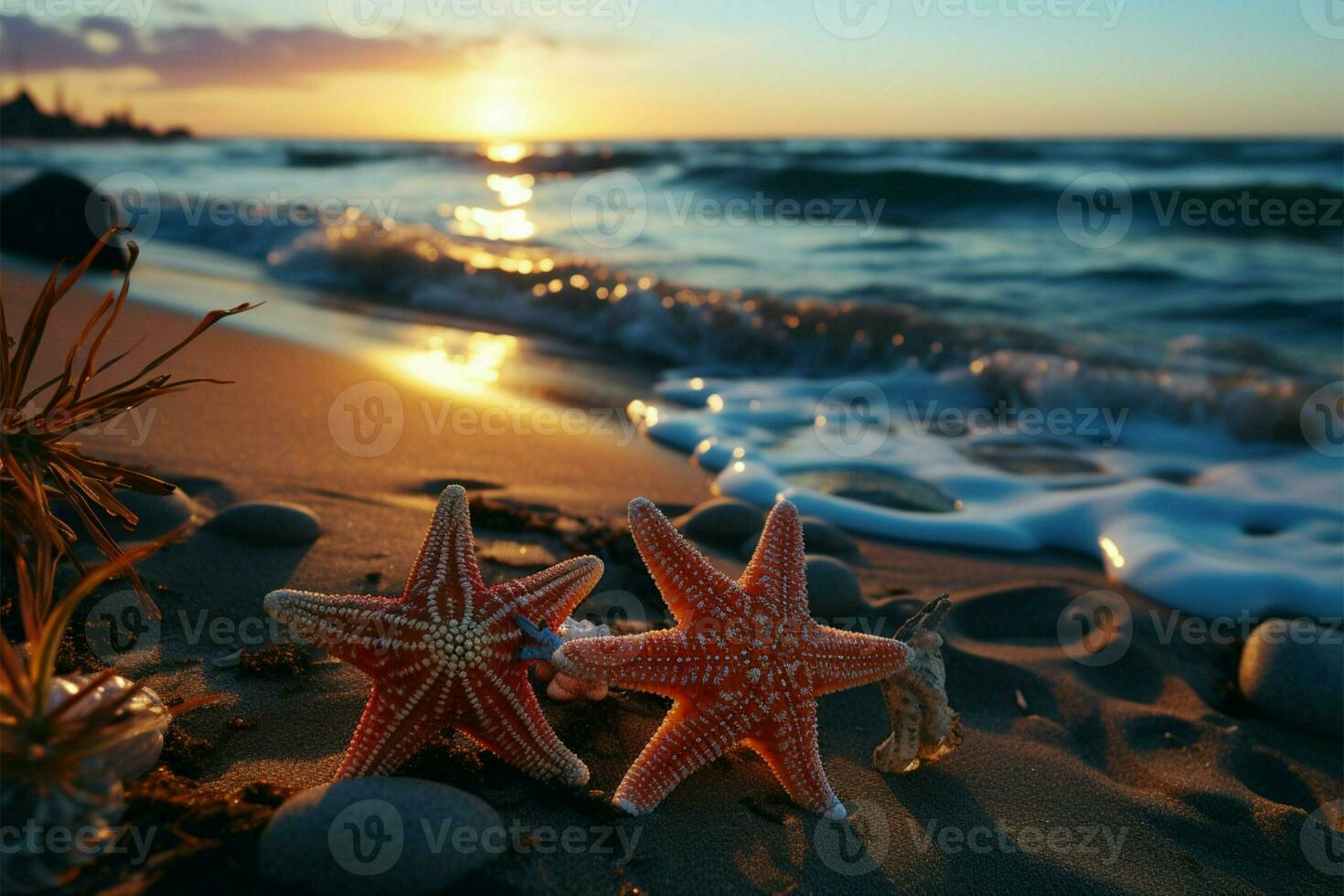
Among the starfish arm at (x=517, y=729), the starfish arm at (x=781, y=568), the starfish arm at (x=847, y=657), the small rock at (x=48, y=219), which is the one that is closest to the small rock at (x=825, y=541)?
the starfish arm at (x=781, y=568)

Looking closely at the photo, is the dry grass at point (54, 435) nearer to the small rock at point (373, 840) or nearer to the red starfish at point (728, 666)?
the small rock at point (373, 840)

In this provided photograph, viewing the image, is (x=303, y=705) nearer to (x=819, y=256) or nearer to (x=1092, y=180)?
(x=819, y=256)

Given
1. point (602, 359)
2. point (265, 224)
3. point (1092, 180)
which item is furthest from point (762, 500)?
point (1092, 180)

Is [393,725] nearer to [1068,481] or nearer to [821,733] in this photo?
[821,733]

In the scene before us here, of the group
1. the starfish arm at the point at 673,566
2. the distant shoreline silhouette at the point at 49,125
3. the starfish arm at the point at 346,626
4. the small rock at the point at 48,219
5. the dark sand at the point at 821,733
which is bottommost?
the dark sand at the point at 821,733

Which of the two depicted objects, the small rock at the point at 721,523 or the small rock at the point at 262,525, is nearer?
the small rock at the point at 262,525

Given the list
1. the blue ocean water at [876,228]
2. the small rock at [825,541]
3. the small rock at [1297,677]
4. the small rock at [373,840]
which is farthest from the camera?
the blue ocean water at [876,228]

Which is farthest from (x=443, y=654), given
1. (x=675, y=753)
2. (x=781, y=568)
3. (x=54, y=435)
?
(x=54, y=435)

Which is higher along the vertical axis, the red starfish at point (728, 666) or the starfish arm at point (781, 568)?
the starfish arm at point (781, 568)
